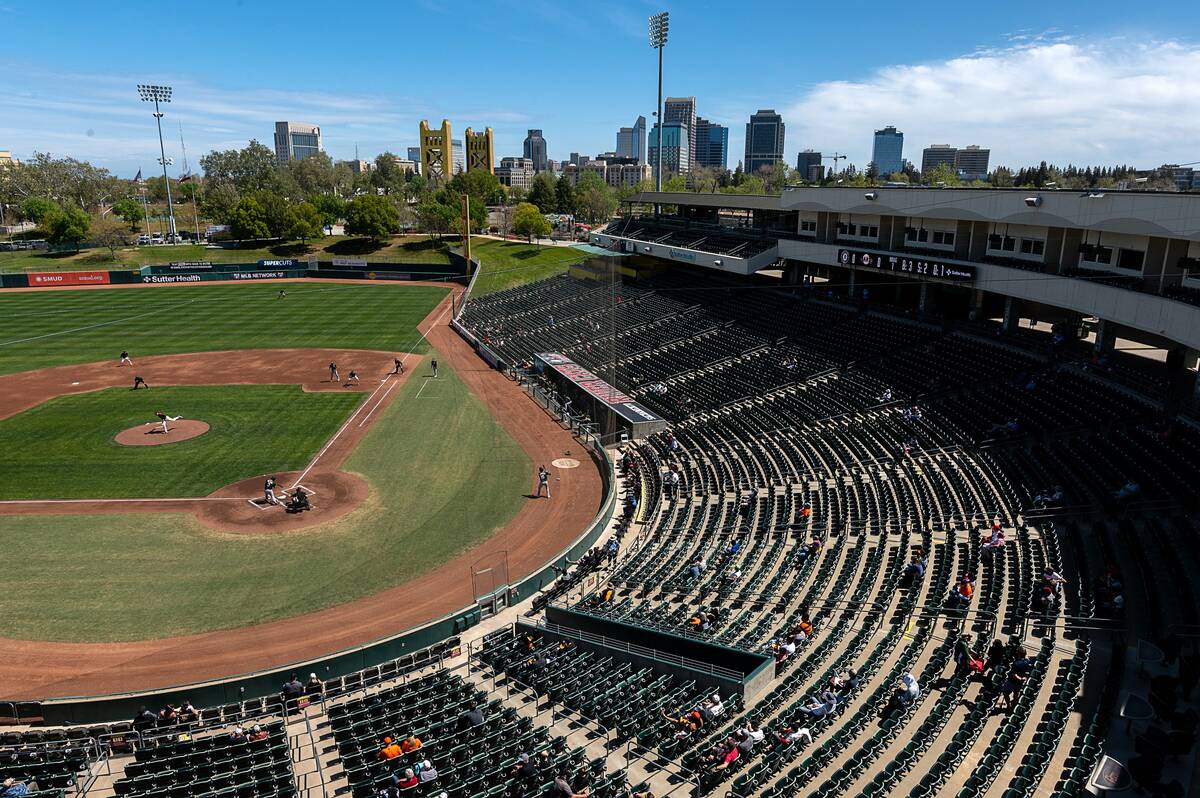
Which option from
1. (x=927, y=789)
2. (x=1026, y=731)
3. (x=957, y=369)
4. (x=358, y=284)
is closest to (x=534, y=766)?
(x=927, y=789)

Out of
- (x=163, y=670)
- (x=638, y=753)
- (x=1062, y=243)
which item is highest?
(x=1062, y=243)

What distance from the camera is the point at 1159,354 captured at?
31609 millimetres

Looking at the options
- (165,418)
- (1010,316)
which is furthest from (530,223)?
(1010,316)

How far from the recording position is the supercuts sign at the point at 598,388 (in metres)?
37.3

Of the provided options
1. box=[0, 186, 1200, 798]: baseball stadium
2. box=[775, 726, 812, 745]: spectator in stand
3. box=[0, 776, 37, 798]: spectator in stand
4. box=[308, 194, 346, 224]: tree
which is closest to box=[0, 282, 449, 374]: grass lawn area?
box=[0, 186, 1200, 798]: baseball stadium

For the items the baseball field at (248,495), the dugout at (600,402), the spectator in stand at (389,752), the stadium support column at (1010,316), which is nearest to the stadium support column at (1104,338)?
the stadium support column at (1010,316)

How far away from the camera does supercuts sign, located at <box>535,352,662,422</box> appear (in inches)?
1468

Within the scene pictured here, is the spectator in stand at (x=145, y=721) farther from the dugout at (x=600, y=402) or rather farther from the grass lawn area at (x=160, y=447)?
the dugout at (x=600, y=402)

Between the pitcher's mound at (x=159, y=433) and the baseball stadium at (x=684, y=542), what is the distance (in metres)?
0.22

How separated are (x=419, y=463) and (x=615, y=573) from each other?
1420 cm

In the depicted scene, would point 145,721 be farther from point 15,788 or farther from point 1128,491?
point 1128,491

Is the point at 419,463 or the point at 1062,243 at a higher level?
the point at 1062,243

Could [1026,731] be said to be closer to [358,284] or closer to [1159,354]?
[1159,354]

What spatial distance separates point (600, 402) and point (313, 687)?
23.7 metres
